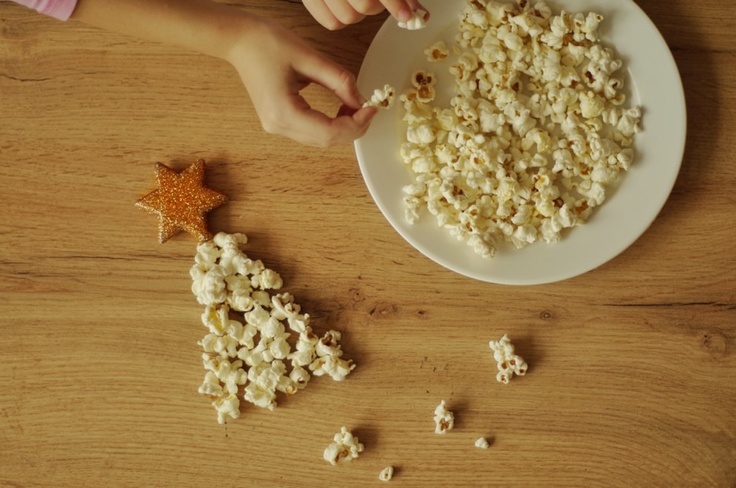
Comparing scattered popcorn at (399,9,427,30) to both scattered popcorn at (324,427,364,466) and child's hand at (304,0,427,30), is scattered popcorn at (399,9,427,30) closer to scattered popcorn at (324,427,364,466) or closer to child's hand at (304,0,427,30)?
child's hand at (304,0,427,30)

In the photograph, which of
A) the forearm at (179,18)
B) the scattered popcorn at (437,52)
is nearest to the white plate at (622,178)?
the scattered popcorn at (437,52)

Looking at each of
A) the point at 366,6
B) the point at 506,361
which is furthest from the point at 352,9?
the point at 506,361

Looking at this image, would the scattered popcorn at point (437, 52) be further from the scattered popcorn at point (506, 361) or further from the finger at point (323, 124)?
the scattered popcorn at point (506, 361)

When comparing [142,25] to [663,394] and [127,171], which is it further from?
[663,394]

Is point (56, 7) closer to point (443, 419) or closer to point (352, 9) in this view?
point (352, 9)

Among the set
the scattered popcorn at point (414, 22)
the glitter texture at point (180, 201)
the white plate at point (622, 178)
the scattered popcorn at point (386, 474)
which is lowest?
the scattered popcorn at point (386, 474)

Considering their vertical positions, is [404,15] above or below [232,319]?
above

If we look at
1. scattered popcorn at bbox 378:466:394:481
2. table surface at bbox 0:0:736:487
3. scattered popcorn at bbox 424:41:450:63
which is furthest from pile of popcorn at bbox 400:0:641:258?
scattered popcorn at bbox 378:466:394:481
